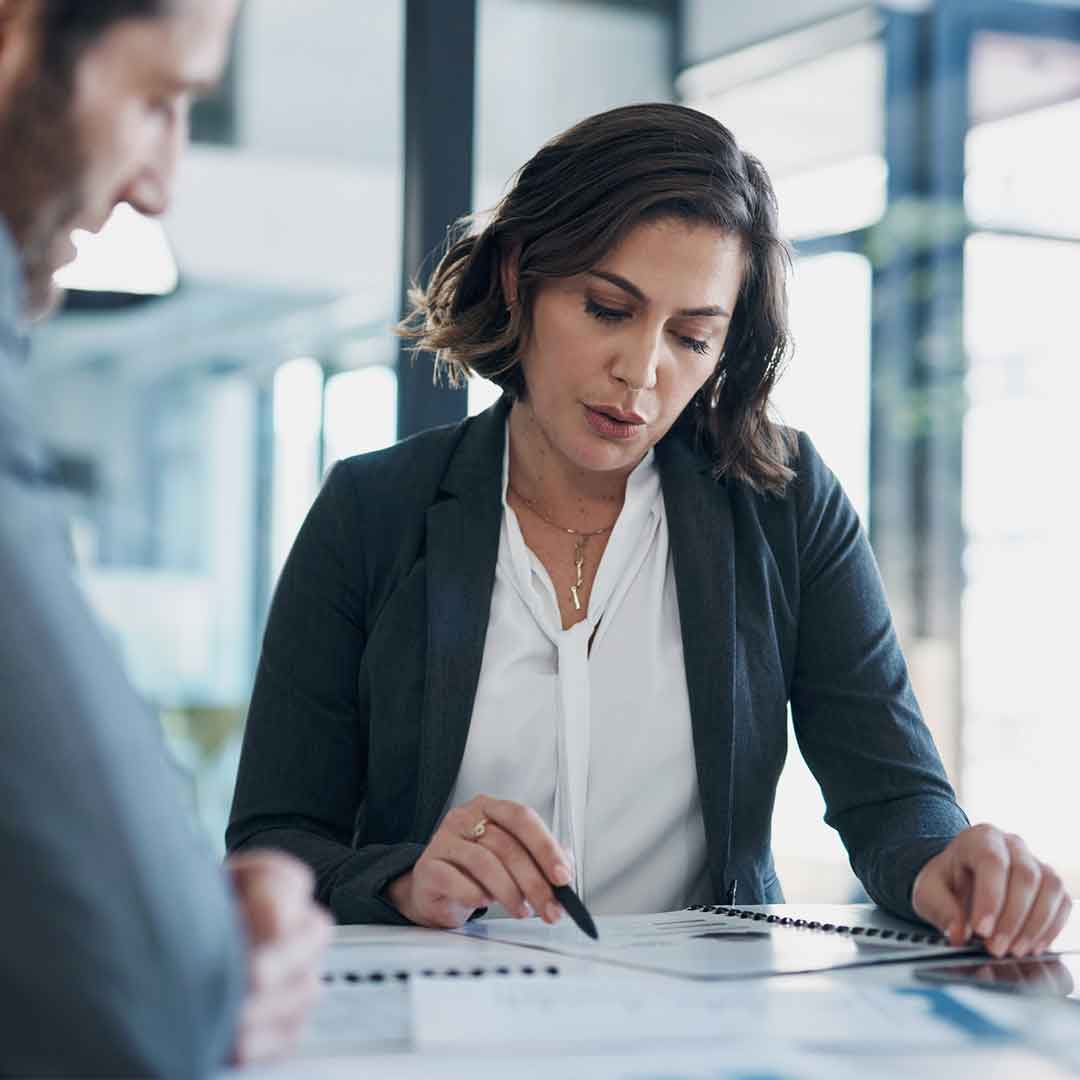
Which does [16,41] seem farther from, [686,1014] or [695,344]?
[695,344]

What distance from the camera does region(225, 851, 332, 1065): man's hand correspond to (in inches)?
30.4

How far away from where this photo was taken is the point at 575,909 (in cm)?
124

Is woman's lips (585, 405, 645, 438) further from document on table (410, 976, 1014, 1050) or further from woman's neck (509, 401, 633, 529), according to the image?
document on table (410, 976, 1014, 1050)

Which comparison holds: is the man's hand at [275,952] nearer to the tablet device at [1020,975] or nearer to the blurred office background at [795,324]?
the tablet device at [1020,975]

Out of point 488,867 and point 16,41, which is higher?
point 16,41

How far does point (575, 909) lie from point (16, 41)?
0.78 meters

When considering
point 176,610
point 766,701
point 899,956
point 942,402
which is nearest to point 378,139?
point 176,610

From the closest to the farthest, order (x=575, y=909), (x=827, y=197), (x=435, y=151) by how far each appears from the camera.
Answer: (x=575, y=909)
(x=435, y=151)
(x=827, y=197)

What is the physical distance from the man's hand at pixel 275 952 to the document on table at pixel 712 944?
38 centimetres

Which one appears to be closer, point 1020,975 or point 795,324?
point 1020,975

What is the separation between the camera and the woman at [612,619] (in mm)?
1675

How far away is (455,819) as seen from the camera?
1.34 m

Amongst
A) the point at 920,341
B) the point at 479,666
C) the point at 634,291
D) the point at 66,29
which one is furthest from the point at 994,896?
the point at 920,341

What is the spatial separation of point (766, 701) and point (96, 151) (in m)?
1.16
